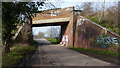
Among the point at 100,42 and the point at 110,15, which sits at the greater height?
the point at 110,15

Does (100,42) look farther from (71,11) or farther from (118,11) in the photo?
(71,11)

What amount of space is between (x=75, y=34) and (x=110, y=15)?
8.90 m

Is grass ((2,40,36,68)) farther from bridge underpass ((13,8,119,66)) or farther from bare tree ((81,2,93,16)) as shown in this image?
bare tree ((81,2,93,16))

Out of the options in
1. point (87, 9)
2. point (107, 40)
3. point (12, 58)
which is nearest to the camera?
point (12, 58)

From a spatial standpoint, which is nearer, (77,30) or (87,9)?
(77,30)

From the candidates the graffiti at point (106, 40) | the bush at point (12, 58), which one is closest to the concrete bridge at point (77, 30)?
the graffiti at point (106, 40)

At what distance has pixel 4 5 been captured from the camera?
9.91m

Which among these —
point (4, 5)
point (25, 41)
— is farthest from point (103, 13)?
point (4, 5)

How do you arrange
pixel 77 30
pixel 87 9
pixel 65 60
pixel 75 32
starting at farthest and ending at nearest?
pixel 87 9 < pixel 75 32 < pixel 77 30 < pixel 65 60

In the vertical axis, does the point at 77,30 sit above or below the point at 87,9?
below

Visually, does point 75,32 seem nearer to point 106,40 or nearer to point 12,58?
point 106,40

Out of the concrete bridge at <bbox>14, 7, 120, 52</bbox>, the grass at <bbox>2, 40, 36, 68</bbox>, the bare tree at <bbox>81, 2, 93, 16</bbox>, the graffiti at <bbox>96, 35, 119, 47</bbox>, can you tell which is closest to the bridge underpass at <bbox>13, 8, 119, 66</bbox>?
the concrete bridge at <bbox>14, 7, 120, 52</bbox>

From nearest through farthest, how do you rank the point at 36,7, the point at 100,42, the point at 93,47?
the point at 36,7
the point at 100,42
the point at 93,47

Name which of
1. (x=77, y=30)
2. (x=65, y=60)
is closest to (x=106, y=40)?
(x=65, y=60)
